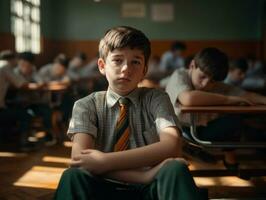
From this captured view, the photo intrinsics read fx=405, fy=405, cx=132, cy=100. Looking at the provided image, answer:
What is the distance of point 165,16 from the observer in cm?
1034

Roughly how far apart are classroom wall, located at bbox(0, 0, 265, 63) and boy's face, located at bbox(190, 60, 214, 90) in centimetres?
808

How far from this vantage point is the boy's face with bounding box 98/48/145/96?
1.38 meters

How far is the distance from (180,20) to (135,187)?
9.44m

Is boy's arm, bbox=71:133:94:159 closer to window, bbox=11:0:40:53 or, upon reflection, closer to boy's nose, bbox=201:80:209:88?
boy's nose, bbox=201:80:209:88

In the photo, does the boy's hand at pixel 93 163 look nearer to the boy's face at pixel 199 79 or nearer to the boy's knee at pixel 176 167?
the boy's knee at pixel 176 167

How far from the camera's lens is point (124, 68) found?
1.37 m

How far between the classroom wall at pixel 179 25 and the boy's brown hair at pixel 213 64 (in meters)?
8.16

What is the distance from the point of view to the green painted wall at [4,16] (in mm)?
6359

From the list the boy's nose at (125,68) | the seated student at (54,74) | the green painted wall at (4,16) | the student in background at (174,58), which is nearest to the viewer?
the boy's nose at (125,68)

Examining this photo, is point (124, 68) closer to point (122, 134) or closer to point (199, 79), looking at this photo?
point (122, 134)

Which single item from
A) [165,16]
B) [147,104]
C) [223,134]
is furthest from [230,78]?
[165,16]

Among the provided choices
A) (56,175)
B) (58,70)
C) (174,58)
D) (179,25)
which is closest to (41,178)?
(56,175)

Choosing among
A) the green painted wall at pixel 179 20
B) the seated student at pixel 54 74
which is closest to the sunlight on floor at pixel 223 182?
the seated student at pixel 54 74

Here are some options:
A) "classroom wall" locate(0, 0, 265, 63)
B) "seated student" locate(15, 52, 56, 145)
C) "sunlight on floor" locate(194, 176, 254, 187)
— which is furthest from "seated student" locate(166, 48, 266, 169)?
"classroom wall" locate(0, 0, 265, 63)
